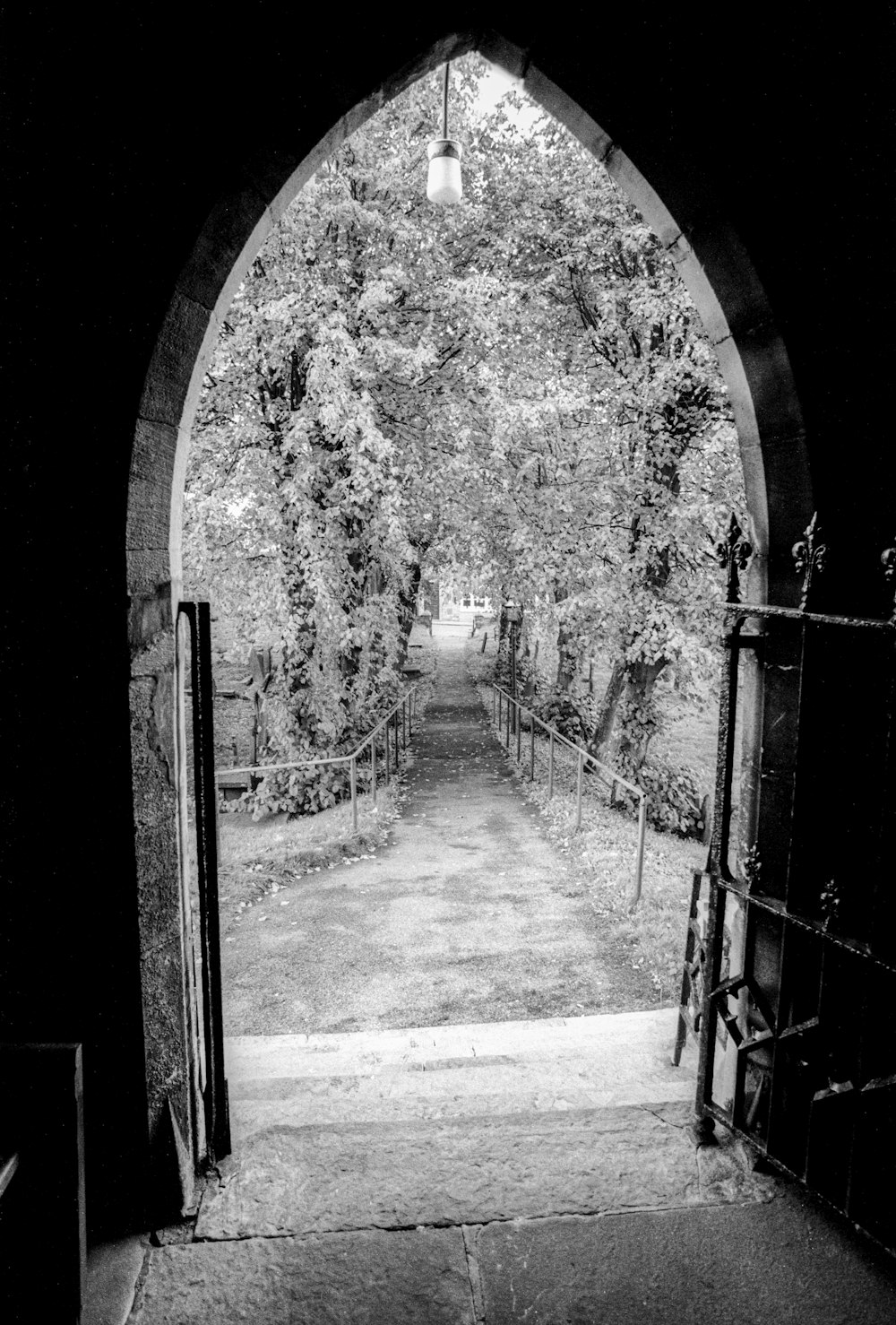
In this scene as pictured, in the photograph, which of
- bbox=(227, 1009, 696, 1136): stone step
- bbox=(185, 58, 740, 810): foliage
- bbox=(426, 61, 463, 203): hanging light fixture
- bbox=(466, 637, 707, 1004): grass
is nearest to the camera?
bbox=(227, 1009, 696, 1136): stone step

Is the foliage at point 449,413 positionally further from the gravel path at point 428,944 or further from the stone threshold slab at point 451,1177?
the stone threshold slab at point 451,1177

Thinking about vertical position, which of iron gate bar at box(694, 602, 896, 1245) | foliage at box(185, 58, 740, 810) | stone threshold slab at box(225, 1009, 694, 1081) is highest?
foliage at box(185, 58, 740, 810)

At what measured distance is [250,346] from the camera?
30.3 feet

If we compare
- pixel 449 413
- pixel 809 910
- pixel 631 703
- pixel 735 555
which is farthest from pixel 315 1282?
pixel 449 413

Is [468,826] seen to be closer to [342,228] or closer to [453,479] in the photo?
[453,479]

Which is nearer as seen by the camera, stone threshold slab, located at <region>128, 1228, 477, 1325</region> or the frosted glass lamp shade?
stone threshold slab, located at <region>128, 1228, 477, 1325</region>

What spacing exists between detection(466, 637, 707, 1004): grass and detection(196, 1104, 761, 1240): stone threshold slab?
2778mm

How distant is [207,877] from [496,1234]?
53.2 inches

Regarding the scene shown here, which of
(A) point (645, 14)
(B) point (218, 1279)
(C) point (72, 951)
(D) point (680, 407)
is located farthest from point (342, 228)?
(B) point (218, 1279)

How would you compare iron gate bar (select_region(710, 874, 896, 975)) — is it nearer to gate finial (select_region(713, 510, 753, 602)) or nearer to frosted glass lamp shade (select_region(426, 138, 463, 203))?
gate finial (select_region(713, 510, 753, 602))

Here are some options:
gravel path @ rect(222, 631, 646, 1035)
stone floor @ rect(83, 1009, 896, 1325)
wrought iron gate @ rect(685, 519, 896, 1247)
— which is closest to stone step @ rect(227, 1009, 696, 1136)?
stone floor @ rect(83, 1009, 896, 1325)

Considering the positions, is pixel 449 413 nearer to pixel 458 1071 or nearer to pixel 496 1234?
pixel 458 1071

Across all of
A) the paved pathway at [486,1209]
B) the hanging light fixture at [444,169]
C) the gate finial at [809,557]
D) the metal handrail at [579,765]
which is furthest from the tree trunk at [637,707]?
the gate finial at [809,557]

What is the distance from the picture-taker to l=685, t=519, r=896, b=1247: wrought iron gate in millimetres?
2250
